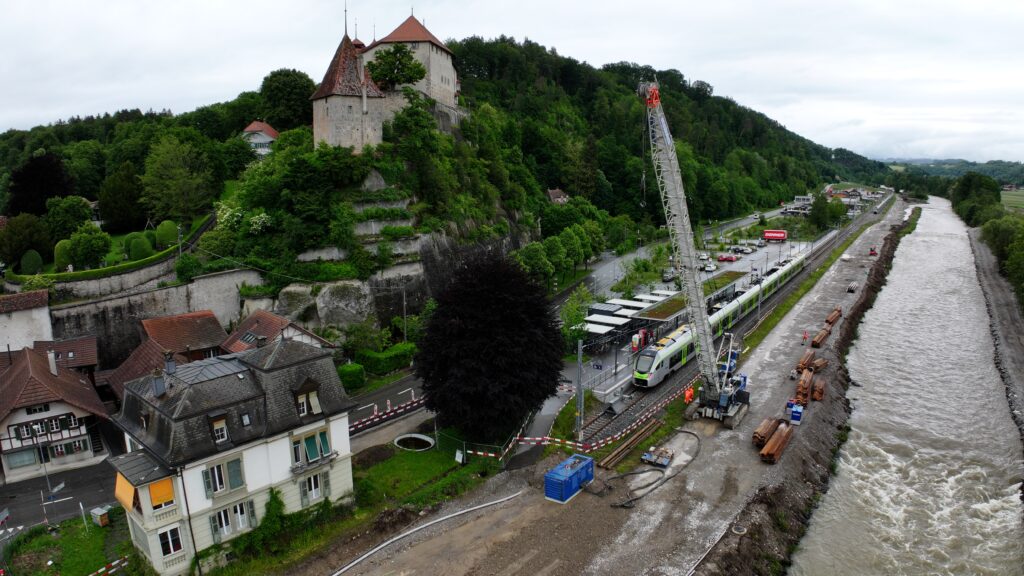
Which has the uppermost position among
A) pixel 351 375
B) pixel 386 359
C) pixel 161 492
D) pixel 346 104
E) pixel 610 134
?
pixel 610 134

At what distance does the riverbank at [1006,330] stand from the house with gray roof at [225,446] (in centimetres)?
2944

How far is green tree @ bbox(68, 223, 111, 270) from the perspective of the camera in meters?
38.0

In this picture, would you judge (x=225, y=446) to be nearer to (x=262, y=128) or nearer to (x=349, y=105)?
(x=349, y=105)

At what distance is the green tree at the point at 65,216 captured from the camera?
42.6 m

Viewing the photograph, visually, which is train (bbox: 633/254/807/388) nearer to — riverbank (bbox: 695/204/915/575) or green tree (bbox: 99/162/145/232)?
riverbank (bbox: 695/204/915/575)

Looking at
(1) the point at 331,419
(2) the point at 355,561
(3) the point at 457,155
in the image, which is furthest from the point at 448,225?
(2) the point at 355,561

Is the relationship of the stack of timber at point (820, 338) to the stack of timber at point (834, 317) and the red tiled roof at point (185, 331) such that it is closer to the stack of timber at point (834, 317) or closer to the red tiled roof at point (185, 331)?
the stack of timber at point (834, 317)

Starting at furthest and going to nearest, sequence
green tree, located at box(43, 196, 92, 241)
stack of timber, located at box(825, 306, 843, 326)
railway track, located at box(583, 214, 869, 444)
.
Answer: stack of timber, located at box(825, 306, 843, 326) < green tree, located at box(43, 196, 92, 241) < railway track, located at box(583, 214, 869, 444)

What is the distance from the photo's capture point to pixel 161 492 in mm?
18141

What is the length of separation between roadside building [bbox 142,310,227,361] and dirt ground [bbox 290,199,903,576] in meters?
17.9

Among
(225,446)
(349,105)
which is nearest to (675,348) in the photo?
(225,446)

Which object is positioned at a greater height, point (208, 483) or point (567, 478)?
point (208, 483)

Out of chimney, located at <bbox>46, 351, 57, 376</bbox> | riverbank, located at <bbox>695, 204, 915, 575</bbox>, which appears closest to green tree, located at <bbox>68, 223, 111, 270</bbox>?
chimney, located at <bbox>46, 351, 57, 376</bbox>

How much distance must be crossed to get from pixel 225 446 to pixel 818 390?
30.5m
